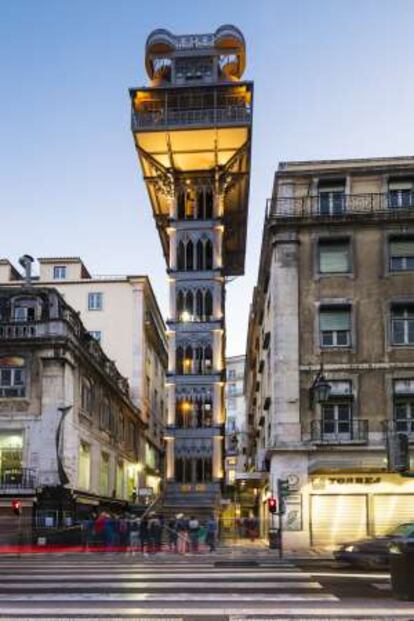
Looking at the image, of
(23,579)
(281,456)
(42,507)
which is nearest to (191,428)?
(42,507)

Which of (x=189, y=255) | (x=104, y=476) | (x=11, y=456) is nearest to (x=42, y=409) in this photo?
(x=11, y=456)

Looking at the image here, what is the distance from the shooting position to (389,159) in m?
37.8

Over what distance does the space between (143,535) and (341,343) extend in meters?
10.7

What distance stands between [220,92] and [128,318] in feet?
60.1

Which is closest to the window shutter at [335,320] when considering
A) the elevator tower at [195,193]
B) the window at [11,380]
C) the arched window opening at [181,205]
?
the window at [11,380]

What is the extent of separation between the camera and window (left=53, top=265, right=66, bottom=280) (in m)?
68.3

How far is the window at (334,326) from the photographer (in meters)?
34.8

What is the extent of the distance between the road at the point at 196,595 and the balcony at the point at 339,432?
43.8 feet

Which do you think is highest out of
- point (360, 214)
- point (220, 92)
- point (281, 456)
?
point (220, 92)

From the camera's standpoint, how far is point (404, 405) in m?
33.7

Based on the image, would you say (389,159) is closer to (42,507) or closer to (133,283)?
(42,507)

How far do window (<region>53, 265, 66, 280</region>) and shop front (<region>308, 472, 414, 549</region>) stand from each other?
3905 centimetres

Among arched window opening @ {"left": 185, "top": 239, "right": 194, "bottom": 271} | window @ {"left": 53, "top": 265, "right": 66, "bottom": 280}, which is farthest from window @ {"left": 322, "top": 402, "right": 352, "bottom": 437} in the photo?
window @ {"left": 53, "top": 265, "right": 66, "bottom": 280}

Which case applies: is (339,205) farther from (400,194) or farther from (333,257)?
(400,194)
